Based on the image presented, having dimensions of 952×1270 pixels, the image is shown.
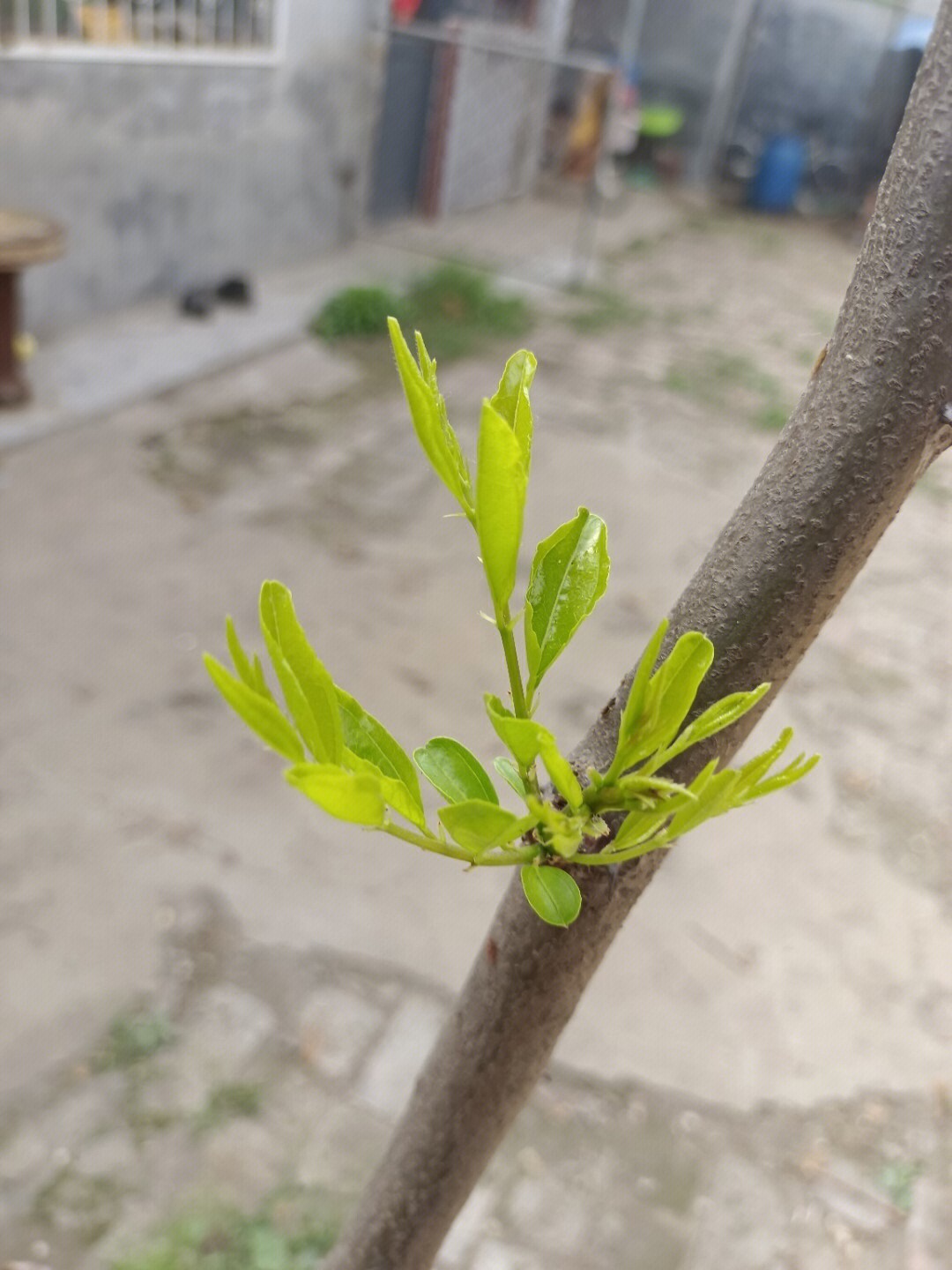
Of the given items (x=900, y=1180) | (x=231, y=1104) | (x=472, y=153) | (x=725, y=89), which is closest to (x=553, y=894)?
(x=231, y=1104)

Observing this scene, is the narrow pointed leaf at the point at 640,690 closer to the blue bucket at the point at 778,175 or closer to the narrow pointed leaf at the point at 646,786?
the narrow pointed leaf at the point at 646,786

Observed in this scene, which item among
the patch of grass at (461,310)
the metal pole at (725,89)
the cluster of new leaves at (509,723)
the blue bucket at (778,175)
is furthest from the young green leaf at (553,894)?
the metal pole at (725,89)

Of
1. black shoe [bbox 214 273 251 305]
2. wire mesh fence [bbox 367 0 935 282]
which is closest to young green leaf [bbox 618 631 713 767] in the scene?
black shoe [bbox 214 273 251 305]

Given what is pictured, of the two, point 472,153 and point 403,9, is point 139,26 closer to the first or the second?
point 403,9

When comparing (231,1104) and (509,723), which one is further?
(231,1104)

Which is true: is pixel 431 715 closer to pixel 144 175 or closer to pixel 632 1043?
pixel 632 1043

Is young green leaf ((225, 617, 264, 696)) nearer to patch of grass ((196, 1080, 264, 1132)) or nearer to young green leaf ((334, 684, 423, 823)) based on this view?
young green leaf ((334, 684, 423, 823))
